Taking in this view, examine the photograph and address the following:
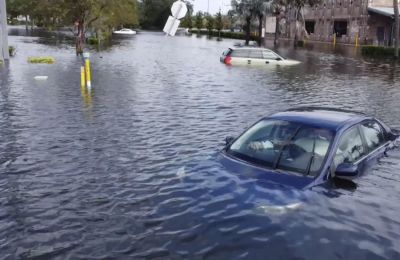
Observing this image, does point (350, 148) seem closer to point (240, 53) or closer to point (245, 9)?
point (240, 53)

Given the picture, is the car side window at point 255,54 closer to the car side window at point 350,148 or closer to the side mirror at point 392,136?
the side mirror at point 392,136

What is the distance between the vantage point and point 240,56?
32031 mm

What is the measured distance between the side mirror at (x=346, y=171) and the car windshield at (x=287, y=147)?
0.26m

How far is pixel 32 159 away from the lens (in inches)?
387

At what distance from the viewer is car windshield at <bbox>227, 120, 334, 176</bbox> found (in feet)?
23.7

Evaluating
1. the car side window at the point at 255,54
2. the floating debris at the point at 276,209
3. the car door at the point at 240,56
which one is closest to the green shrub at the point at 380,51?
the car side window at the point at 255,54

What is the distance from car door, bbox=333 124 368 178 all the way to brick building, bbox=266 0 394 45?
175ft

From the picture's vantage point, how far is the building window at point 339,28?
73.7 meters

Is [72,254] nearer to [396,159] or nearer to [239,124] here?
[396,159]

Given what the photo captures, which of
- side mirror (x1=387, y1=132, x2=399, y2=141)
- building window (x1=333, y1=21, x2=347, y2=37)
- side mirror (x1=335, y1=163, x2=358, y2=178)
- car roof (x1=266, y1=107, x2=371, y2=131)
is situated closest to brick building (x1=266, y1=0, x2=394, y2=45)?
building window (x1=333, y1=21, x2=347, y2=37)

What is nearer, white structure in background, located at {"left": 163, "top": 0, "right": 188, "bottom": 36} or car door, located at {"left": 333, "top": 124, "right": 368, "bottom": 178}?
car door, located at {"left": 333, "top": 124, "right": 368, "bottom": 178}

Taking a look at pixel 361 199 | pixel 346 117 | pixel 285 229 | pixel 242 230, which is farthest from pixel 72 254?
pixel 346 117

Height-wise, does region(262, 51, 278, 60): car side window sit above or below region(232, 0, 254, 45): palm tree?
below

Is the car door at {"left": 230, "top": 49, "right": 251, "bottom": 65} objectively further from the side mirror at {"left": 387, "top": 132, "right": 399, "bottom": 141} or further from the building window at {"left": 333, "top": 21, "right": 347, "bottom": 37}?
the building window at {"left": 333, "top": 21, "right": 347, "bottom": 37}
